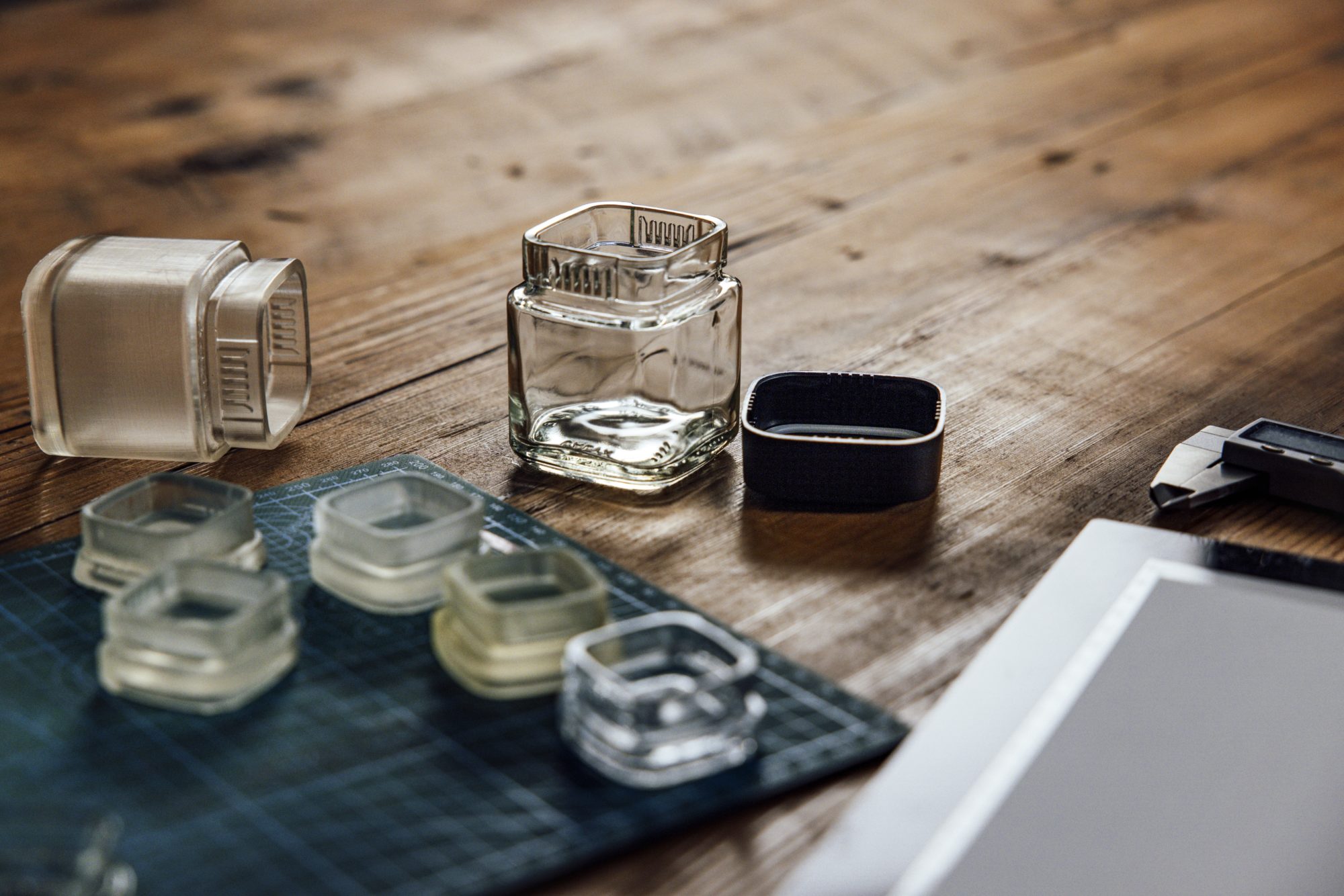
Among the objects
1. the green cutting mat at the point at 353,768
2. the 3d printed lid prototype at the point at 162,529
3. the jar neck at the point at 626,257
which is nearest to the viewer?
the green cutting mat at the point at 353,768

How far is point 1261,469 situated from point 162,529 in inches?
22.1

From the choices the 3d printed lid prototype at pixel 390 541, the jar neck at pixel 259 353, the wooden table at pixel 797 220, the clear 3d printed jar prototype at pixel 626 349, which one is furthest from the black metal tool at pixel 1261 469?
the jar neck at pixel 259 353

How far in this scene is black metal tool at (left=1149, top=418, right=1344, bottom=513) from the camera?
731 mm

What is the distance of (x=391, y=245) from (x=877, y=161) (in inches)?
19.0

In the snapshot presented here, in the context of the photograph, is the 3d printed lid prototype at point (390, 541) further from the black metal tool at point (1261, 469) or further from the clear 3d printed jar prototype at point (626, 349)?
the black metal tool at point (1261, 469)

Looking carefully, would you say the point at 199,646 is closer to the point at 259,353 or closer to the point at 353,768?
the point at 353,768

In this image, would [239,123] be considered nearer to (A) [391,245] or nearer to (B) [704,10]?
A: (A) [391,245]

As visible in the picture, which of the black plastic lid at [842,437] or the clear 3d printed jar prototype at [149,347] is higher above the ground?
the clear 3d printed jar prototype at [149,347]

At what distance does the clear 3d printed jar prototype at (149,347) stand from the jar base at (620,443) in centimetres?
16

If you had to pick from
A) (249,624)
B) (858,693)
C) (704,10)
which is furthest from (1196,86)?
(249,624)

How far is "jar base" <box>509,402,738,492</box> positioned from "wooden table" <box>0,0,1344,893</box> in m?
0.01

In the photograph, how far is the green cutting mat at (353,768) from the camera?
0.47 m

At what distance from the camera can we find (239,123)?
154cm

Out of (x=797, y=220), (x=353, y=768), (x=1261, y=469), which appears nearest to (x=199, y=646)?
(x=353, y=768)
